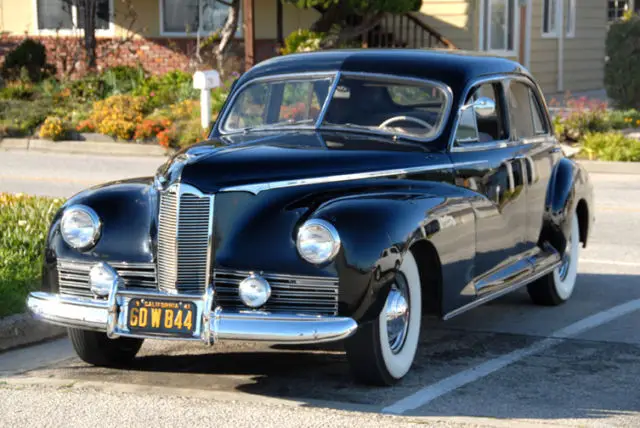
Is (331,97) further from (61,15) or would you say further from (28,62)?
(61,15)

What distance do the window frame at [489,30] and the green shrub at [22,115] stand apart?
1019cm

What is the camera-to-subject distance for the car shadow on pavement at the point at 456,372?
6.20 meters

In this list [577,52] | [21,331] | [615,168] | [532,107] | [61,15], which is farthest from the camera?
[577,52]

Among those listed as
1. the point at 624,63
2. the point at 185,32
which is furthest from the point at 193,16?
the point at 624,63

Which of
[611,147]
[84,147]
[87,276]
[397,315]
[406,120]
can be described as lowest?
[84,147]

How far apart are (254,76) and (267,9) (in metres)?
20.9

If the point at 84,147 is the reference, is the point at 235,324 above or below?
above

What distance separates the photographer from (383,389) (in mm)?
6438

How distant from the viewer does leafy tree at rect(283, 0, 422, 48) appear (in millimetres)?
24891

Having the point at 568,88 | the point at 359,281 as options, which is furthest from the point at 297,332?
the point at 568,88

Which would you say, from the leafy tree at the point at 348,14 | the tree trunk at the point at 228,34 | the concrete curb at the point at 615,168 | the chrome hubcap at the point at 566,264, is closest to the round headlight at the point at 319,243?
the chrome hubcap at the point at 566,264

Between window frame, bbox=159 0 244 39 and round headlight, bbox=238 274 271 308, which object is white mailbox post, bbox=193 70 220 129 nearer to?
window frame, bbox=159 0 244 39

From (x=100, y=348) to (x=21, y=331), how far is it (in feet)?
3.04

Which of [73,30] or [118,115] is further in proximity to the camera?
[73,30]
